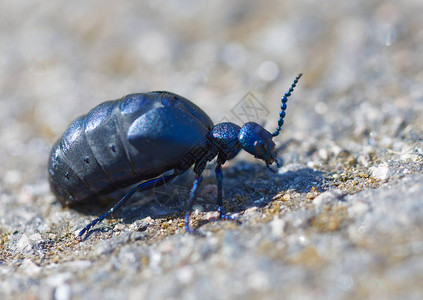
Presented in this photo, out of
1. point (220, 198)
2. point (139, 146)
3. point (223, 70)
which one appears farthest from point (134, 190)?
point (223, 70)

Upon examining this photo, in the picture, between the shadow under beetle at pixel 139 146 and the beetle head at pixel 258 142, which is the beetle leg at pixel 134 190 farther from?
the beetle head at pixel 258 142

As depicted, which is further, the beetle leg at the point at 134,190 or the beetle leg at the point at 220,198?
the beetle leg at the point at 134,190

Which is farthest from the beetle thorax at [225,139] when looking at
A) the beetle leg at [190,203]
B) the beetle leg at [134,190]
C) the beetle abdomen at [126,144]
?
the beetle leg at [134,190]

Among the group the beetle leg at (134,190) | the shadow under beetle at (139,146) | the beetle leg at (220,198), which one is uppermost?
the shadow under beetle at (139,146)

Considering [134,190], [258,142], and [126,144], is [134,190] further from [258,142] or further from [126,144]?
[258,142]

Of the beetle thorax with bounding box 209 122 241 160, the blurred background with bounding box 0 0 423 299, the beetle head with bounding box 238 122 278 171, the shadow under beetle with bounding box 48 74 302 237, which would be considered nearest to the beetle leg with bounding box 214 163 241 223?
the shadow under beetle with bounding box 48 74 302 237

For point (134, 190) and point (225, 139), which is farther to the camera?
point (225, 139)

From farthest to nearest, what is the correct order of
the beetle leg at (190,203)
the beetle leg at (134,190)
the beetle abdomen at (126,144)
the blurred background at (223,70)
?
the blurred background at (223,70) < the beetle leg at (134,190) < the beetle abdomen at (126,144) < the beetle leg at (190,203)

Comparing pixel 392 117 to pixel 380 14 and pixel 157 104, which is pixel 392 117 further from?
pixel 157 104

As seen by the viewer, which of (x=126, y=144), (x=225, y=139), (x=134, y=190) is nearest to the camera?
(x=126, y=144)
